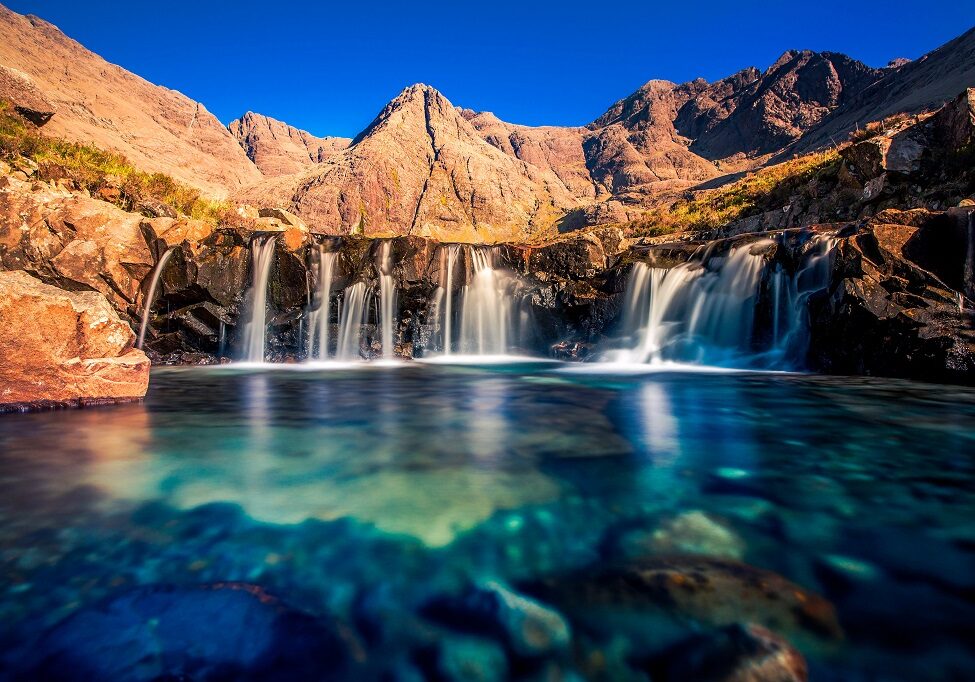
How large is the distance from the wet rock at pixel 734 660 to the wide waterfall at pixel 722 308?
446 inches

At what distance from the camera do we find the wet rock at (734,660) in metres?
1.50

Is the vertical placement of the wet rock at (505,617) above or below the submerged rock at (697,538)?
below

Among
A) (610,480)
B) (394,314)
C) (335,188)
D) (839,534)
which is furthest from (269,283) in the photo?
(335,188)

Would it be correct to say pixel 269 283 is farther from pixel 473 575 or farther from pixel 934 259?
pixel 934 259

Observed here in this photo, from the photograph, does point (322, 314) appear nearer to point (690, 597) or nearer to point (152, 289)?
point (152, 289)

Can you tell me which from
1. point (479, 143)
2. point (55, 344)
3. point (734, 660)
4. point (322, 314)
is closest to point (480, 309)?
point (322, 314)

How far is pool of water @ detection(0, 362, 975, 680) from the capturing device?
68.8 inches

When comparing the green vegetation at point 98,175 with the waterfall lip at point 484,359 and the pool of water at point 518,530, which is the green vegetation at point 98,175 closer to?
the waterfall lip at point 484,359

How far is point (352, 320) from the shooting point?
49.7 feet

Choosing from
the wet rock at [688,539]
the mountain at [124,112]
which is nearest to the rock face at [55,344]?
the wet rock at [688,539]

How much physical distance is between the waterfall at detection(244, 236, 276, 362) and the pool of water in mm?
8945

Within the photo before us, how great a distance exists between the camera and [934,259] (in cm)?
938

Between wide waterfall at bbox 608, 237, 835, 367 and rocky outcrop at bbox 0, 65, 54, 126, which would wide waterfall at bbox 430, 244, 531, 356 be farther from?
rocky outcrop at bbox 0, 65, 54, 126

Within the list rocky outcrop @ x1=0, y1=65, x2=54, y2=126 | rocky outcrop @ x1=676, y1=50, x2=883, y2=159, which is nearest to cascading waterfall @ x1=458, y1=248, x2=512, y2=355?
rocky outcrop @ x1=0, y1=65, x2=54, y2=126
